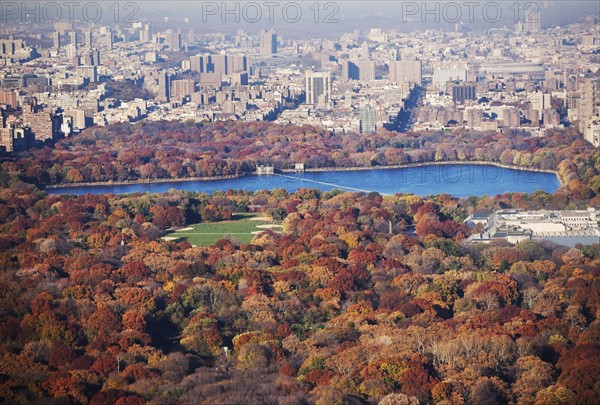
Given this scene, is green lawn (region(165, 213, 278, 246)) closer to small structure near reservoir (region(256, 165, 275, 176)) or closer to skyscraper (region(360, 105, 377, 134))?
small structure near reservoir (region(256, 165, 275, 176))

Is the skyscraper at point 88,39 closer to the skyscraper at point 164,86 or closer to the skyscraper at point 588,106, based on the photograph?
the skyscraper at point 164,86

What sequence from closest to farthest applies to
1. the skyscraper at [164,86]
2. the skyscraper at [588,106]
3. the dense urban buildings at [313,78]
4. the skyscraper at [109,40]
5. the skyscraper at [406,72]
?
the skyscraper at [588,106] → the dense urban buildings at [313,78] → the skyscraper at [164,86] → the skyscraper at [406,72] → the skyscraper at [109,40]

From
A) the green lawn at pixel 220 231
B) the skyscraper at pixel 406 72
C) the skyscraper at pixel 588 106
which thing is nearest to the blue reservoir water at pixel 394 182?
the green lawn at pixel 220 231

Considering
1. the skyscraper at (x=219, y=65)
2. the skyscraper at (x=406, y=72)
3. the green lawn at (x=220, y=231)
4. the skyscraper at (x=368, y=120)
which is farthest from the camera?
the skyscraper at (x=219, y=65)

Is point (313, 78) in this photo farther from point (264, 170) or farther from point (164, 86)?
point (264, 170)

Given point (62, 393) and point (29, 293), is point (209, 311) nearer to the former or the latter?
point (29, 293)

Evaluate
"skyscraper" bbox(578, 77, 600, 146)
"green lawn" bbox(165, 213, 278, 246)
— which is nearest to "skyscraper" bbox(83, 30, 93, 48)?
"skyscraper" bbox(578, 77, 600, 146)

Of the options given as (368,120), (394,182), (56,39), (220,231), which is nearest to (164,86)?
(368,120)
